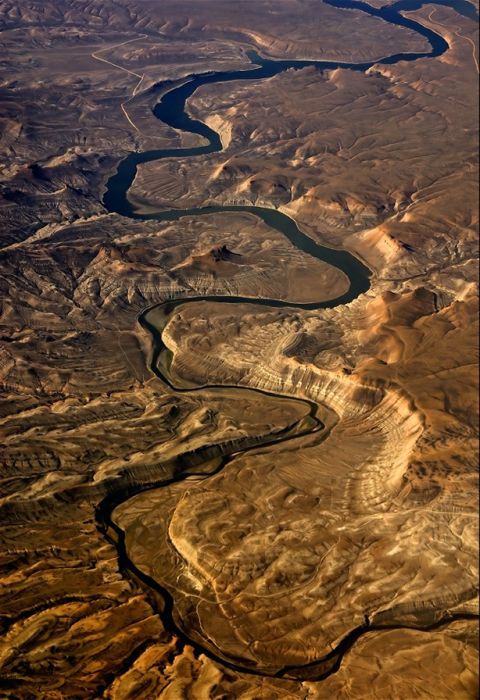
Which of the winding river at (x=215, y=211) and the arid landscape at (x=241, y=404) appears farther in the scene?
the winding river at (x=215, y=211)

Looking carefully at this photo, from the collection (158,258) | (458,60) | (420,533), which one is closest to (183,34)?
(458,60)

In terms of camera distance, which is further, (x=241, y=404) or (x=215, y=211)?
(x=215, y=211)

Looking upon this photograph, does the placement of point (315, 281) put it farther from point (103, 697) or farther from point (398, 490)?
point (103, 697)

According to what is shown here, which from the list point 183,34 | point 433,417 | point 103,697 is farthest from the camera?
point 183,34

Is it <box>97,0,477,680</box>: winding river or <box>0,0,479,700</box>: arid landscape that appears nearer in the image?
<box>0,0,479,700</box>: arid landscape

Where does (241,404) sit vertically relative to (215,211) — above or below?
above
